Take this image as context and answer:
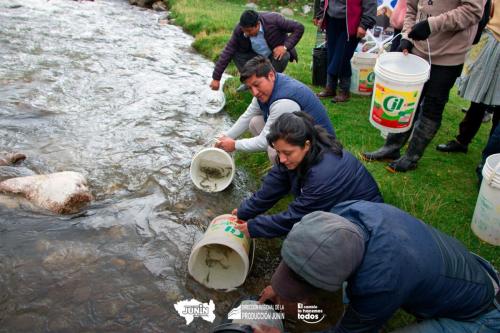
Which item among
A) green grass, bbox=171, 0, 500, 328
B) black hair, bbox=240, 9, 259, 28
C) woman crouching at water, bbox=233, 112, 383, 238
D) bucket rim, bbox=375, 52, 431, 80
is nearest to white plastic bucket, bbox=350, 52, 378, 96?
green grass, bbox=171, 0, 500, 328

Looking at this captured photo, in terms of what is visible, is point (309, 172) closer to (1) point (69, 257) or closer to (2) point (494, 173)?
(2) point (494, 173)

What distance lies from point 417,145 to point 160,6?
1314cm

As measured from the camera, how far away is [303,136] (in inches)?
120

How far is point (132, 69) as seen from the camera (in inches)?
347

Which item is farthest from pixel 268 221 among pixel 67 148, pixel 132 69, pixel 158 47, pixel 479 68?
pixel 158 47

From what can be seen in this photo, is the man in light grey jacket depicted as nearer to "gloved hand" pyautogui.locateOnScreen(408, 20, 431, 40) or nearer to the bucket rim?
the bucket rim

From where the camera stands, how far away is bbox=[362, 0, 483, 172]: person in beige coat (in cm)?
391

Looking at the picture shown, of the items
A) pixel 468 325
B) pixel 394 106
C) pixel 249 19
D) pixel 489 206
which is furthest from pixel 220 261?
pixel 249 19

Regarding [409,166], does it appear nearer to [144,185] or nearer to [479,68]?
[479,68]

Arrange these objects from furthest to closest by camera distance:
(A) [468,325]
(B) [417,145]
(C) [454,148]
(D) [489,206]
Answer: (C) [454,148] < (B) [417,145] < (D) [489,206] < (A) [468,325]

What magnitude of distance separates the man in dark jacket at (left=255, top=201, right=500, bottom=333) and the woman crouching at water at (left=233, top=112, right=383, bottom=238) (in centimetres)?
57

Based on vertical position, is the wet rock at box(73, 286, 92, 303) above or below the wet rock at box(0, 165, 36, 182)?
below

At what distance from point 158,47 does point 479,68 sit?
25.7 ft

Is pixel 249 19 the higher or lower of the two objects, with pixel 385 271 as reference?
higher
